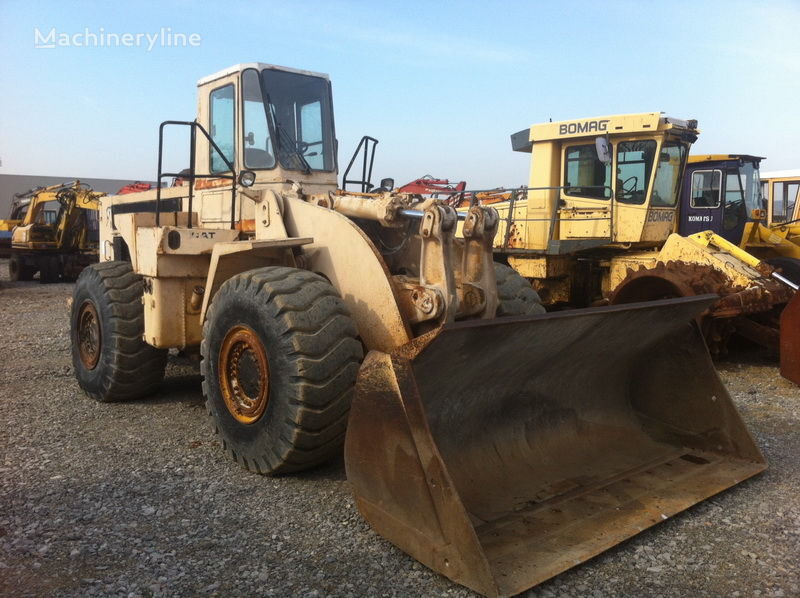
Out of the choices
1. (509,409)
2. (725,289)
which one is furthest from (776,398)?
(509,409)

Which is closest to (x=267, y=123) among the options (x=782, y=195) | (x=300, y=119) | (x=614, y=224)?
(x=300, y=119)

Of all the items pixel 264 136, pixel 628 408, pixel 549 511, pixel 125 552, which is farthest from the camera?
pixel 264 136

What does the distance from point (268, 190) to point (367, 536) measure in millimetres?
2543

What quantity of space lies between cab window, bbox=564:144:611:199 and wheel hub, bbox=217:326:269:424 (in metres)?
6.74

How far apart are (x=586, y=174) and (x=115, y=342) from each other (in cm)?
701

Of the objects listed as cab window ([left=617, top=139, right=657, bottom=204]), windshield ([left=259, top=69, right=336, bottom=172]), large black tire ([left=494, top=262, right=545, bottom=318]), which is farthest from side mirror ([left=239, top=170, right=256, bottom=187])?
cab window ([left=617, top=139, right=657, bottom=204])

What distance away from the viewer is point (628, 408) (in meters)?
4.90

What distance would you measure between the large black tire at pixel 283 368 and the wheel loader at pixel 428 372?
1 cm

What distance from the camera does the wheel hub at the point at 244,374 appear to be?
4254mm

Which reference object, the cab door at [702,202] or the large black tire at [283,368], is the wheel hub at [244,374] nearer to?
the large black tire at [283,368]

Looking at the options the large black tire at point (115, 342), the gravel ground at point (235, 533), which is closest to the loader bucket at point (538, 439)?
the gravel ground at point (235, 533)

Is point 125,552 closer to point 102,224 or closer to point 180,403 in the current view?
point 180,403

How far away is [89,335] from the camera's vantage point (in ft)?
21.3

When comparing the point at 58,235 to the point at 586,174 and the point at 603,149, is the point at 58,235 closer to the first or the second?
the point at 586,174
